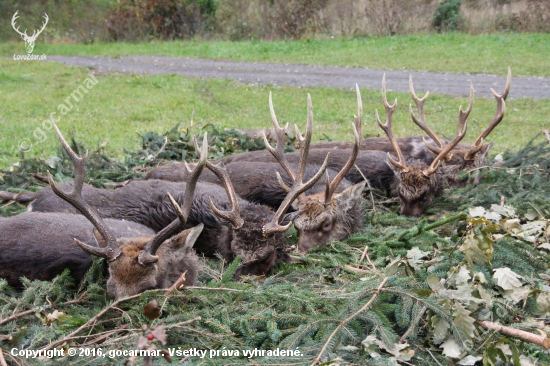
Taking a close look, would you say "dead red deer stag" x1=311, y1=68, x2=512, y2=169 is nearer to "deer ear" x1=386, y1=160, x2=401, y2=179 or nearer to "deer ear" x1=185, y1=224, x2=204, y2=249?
"deer ear" x1=386, y1=160, x2=401, y2=179

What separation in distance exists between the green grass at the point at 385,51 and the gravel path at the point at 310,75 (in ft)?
2.60

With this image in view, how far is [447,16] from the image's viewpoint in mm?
24234

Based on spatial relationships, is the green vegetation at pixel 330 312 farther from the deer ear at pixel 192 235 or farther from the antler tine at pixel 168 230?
the deer ear at pixel 192 235

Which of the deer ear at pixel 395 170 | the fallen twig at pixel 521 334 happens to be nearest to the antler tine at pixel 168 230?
the fallen twig at pixel 521 334

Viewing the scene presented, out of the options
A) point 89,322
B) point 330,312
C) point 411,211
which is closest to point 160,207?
point 89,322

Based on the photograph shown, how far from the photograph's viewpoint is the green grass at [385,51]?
18875 millimetres

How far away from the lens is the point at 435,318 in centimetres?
377

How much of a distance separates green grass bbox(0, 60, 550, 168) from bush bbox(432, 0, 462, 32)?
10.1 m

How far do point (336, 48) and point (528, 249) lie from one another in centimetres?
1850

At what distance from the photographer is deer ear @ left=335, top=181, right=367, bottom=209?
20.4ft

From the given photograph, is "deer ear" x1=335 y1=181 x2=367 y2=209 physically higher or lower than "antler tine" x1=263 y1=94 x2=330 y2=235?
lower

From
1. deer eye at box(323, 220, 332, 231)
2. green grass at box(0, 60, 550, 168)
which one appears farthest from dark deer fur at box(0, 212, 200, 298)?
green grass at box(0, 60, 550, 168)

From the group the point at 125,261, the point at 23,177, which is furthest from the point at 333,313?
the point at 23,177

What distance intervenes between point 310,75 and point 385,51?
4076mm
